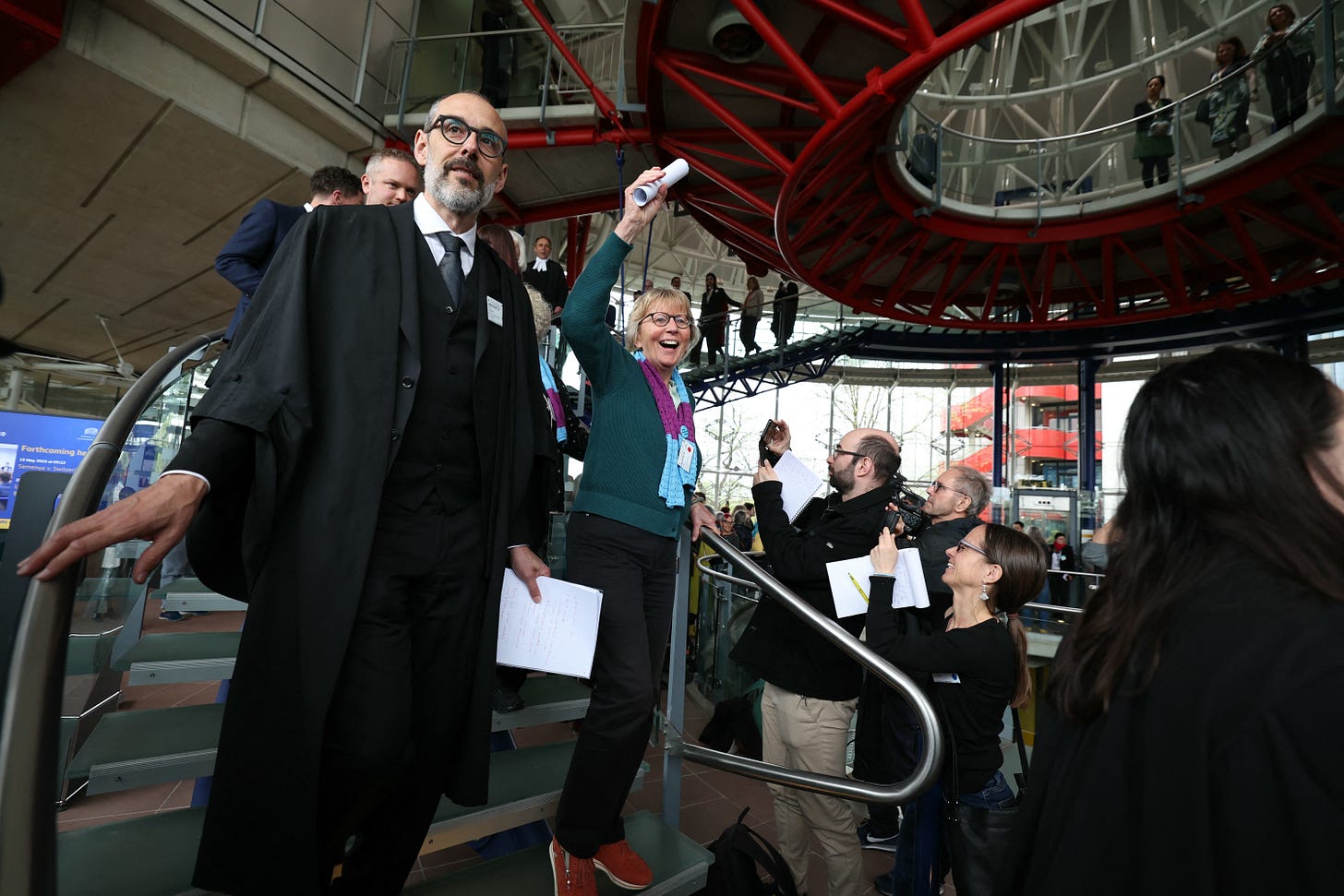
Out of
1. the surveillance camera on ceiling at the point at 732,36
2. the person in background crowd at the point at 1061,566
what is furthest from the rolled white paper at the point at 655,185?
the person in background crowd at the point at 1061,566

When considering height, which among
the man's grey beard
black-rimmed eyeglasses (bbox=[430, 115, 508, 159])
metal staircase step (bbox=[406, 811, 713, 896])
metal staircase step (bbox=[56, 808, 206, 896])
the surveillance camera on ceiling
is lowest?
metal staircase step (bbox=[406, 811, 713, 896])

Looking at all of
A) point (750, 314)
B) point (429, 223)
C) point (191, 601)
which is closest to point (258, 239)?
point (191, 601)

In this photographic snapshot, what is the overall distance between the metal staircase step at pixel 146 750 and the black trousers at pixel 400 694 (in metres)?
0.69

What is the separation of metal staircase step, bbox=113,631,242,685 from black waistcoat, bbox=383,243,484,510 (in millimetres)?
1383

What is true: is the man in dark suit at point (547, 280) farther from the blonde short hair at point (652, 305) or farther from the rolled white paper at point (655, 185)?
the rolled white paper at point (655, 185)

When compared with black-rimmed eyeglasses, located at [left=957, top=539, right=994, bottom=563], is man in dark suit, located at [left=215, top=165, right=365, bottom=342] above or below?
above

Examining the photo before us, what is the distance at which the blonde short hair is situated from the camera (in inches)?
95.3

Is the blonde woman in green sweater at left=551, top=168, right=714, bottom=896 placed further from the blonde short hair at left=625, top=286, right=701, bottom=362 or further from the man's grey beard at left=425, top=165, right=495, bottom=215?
the man's grey beard at left=425, top=165, right=495, bottom=215

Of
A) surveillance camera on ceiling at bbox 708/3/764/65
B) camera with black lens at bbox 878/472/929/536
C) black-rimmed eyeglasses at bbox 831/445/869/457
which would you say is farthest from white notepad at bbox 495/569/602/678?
surveillance camera on ceiling at bbox 708/3/764/65

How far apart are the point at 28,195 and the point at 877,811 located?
424 inches

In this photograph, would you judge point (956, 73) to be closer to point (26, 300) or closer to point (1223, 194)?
point (1223, 194)

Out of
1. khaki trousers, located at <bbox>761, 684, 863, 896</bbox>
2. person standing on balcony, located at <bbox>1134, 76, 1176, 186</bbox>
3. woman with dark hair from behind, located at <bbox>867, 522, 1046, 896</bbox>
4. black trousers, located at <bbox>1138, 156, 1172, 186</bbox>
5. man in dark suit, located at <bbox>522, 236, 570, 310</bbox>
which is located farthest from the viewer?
black trousers, located at <bbox>1138, 156, 1172, 186</bbox>

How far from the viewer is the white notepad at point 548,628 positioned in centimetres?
180

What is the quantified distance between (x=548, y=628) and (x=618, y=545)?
35 centimetres
